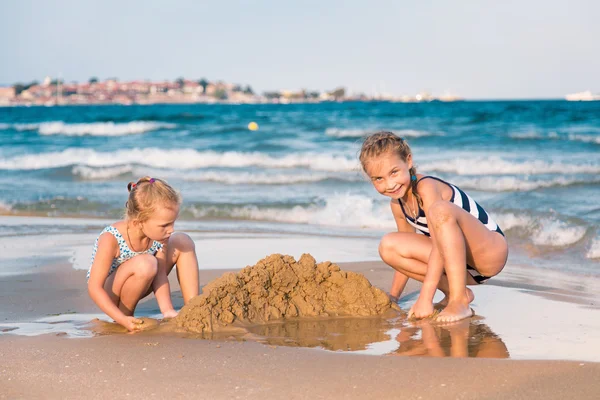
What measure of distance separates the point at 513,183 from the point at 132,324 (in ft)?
28.5

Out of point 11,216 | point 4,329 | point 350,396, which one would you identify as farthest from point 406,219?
point 11,216

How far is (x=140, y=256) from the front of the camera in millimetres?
4047

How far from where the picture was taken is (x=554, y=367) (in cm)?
308

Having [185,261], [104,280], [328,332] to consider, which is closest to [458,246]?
[328,332]

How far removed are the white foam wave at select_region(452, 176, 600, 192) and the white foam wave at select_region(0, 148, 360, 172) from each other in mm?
3842

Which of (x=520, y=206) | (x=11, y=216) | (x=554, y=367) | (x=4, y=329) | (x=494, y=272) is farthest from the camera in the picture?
(x=11, y=216)

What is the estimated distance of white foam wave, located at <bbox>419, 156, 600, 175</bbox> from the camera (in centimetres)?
1305

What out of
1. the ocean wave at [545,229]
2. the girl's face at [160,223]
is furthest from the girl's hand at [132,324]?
the ocean wave at [545,229]

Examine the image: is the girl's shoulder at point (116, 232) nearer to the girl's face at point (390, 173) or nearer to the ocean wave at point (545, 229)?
the girl's face at point (390, 173)

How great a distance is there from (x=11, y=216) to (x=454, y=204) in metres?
7.04

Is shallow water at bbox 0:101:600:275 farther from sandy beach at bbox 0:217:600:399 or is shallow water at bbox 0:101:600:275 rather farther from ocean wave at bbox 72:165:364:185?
sandy beach at bbox 0:217:600:399

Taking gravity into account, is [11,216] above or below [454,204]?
below

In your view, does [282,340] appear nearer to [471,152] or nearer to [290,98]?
[471,152]

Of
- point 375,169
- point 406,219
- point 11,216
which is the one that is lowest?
point 11,216
